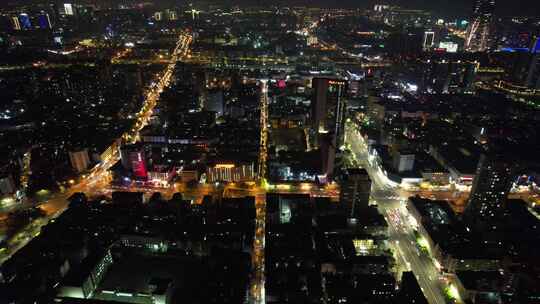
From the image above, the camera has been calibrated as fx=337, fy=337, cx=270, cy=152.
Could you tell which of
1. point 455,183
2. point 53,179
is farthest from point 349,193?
point 53,179

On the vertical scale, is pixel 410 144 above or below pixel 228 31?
below

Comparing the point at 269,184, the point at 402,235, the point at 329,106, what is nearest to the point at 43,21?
the point at 329,106

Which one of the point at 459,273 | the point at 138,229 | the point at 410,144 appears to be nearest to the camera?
the point at 459,273

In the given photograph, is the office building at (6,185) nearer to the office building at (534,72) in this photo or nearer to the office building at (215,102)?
the office building at (215,102)

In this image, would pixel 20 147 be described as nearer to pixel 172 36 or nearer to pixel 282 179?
pixel 282 179

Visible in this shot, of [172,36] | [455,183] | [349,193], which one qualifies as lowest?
[455,183]

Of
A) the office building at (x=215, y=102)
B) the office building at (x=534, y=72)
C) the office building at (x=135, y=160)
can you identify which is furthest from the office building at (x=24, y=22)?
the office building at (x=534, y=72)

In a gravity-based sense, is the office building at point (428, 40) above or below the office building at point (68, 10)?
below
